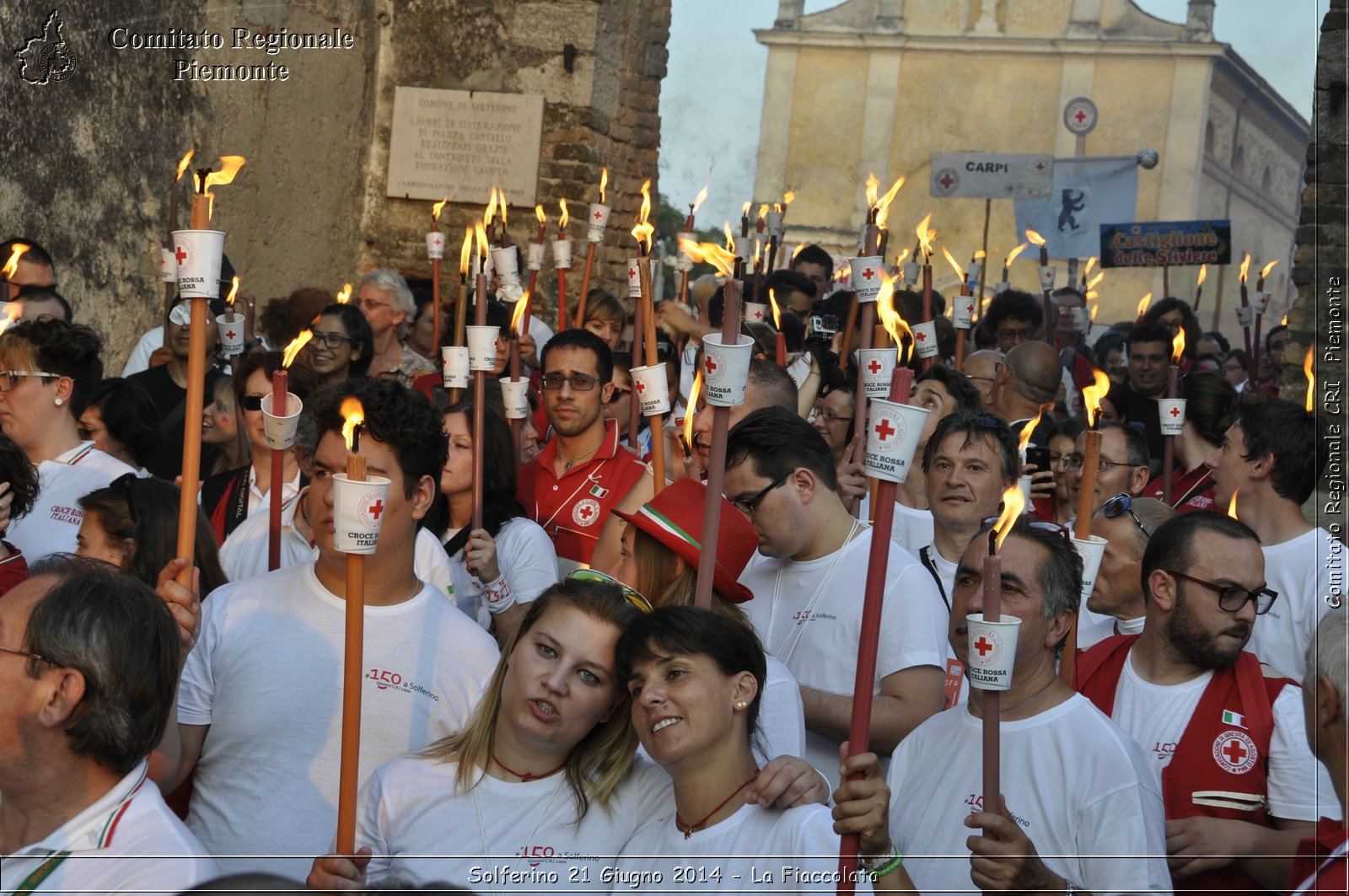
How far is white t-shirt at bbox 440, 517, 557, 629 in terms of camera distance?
4566 millimetres

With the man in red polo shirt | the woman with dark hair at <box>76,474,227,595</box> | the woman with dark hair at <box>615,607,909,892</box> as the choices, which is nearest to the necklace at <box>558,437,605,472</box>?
the man in red polo shirt

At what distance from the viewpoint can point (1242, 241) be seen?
38.0 metres

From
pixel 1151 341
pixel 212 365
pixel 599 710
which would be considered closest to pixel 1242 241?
pixel 1151 341

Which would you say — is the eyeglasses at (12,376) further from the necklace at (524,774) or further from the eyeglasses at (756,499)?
the necklace at (524,774)

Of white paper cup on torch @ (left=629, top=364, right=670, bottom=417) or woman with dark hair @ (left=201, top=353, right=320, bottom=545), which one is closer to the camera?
white paper cup on torch @ (left=629, top=364, right=670, bottom=417)

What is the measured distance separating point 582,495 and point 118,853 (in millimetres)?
3031

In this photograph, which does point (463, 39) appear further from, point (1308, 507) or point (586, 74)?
point (1308, 507)

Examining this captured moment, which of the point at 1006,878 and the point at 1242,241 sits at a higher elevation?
the point at 1242,241

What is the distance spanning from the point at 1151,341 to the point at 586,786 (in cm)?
574

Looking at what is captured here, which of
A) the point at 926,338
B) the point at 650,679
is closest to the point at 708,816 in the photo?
the point at 650,679

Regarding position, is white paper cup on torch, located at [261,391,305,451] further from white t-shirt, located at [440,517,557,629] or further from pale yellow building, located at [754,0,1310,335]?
pale yellow building, located at [754,0,1310,335]

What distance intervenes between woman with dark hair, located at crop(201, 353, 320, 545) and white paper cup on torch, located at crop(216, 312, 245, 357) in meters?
A: 0.14

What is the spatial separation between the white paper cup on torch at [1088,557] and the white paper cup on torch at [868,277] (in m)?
0.89

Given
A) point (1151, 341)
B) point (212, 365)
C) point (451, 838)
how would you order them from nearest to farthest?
point (451, 838) < point (212, 365) < point (1151, 341)
